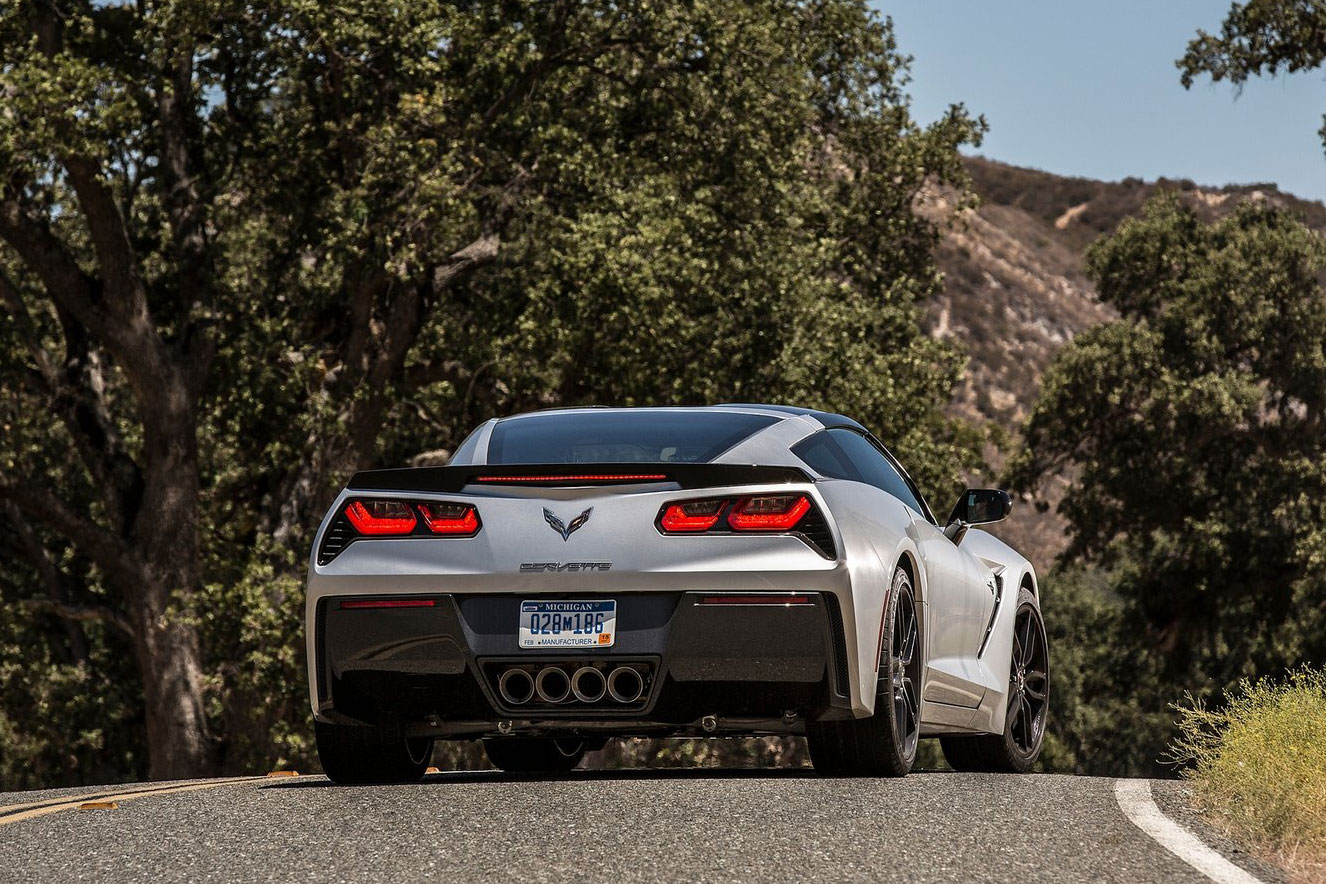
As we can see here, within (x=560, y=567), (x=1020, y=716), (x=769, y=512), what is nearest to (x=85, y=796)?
A: (x=560, y=567)

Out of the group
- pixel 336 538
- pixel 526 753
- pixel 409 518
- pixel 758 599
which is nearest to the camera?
pixel 758 599

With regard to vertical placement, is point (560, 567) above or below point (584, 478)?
below

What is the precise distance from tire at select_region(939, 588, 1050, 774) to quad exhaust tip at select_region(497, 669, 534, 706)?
111 inches

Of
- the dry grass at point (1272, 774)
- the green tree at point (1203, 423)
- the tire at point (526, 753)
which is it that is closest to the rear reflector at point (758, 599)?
the dry grass at point (1272, 774)

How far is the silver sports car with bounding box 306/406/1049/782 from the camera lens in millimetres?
6371

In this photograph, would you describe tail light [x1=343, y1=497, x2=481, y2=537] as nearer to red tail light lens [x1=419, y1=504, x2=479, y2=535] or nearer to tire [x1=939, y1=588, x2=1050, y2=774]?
red tail light lens [x1=419, y1=504, x2=479, y2=535]

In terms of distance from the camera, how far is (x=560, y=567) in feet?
20.9

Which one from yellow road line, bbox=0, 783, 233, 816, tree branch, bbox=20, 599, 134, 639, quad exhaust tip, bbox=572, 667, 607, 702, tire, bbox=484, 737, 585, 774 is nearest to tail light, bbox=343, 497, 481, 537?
quad exhaust tip, bbox=572, 667, 607, 702

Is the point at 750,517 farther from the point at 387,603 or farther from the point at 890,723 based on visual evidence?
the point at 387,603

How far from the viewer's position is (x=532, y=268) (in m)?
19.9

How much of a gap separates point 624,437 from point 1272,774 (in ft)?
9.00

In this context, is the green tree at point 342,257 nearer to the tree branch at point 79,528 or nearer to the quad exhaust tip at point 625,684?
the tree branch at point 79,528

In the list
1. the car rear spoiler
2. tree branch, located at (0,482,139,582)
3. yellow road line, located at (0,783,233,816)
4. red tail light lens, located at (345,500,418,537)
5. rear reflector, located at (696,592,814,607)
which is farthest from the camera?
tree branch, located at (0,482,139,582)

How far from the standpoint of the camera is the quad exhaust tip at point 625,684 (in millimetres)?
6414
